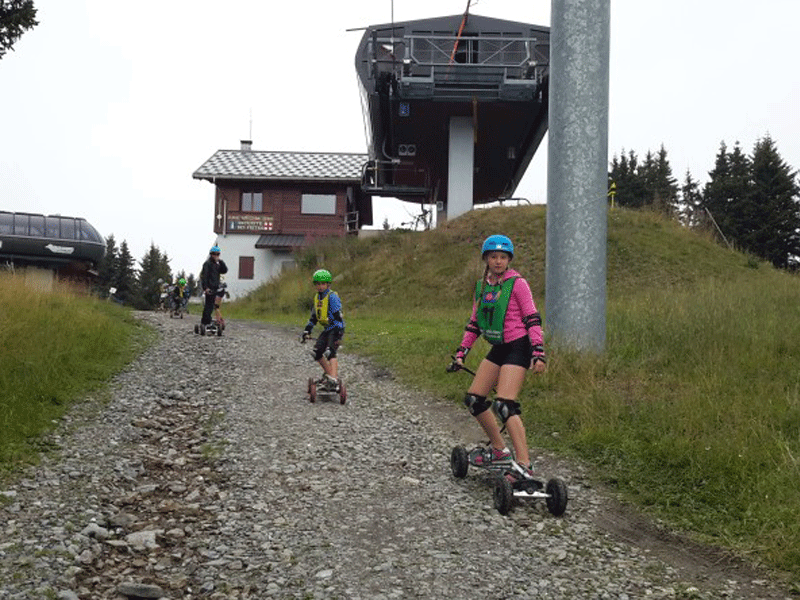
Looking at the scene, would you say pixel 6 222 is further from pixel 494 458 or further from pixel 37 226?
pixel 494 458

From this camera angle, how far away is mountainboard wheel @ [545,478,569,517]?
5.68 meters

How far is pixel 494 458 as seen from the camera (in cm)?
642

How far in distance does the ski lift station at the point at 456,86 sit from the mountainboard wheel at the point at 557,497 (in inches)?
945

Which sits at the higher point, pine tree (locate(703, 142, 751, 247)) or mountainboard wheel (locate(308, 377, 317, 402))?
pine tree (locate(703, 142, 751, 247))

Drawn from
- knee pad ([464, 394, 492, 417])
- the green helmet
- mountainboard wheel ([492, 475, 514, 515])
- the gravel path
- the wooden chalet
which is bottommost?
the gravel path

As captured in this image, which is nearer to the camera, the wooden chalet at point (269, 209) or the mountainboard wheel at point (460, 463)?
the mountainboard wheel at point (460, 463)

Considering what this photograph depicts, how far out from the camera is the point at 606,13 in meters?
10.8

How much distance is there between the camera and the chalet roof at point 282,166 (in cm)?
4153

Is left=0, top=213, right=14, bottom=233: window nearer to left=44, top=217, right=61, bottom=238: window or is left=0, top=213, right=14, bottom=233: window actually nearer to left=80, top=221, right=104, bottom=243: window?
left=44, top=217, right=61, bottom=238: window

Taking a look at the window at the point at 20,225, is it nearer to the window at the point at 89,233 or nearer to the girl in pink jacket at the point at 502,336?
the window at the point at 89,233

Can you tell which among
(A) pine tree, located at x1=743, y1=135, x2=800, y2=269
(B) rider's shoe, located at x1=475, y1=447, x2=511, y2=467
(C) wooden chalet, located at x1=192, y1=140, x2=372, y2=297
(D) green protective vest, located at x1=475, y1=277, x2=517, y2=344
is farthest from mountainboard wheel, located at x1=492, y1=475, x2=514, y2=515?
(A) pine tree, located at x1=743, y1=135, x2=800, y2=269

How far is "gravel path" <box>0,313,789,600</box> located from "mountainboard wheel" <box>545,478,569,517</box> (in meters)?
0.12

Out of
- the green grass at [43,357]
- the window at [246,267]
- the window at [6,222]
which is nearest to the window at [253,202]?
the window at [246,267]

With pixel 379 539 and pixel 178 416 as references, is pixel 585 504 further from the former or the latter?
pixel 178 416
